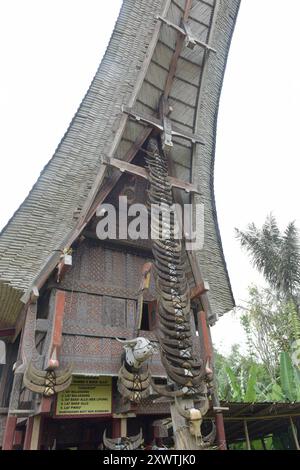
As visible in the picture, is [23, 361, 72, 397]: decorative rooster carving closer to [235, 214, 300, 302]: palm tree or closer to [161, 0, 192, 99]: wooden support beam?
[161, 0, 192, 99]: wooden support beam

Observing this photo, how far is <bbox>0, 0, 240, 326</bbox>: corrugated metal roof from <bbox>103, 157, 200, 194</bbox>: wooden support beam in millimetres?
240

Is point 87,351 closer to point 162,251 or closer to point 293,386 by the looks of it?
point 162,251

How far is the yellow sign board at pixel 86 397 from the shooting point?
218 inches

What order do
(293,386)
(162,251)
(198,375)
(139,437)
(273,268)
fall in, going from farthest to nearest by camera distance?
(273,268), (293,386), (162,251), (139,437), (198,375)

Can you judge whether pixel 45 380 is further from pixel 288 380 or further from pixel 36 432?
A: pixel 288 380

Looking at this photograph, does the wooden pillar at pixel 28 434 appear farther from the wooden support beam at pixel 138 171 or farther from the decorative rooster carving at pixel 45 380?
the wooden support beam at pixel 138 171

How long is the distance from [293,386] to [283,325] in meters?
6.61

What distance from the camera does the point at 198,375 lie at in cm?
447

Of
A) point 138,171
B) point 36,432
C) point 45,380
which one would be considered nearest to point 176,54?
point 138,171

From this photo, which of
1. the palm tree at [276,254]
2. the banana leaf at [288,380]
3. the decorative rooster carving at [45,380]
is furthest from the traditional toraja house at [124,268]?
the palm tree at [276,254]

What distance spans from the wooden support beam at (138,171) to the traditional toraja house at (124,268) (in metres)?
0.03

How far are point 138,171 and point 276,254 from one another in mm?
12540
